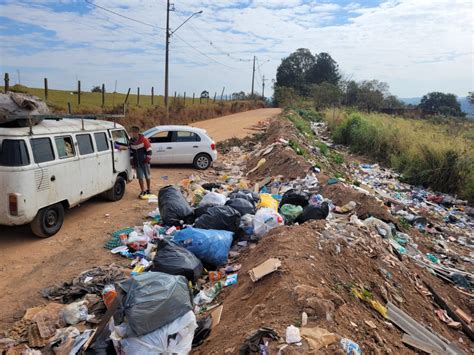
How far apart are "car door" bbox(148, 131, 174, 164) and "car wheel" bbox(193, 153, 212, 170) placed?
0.93 meters

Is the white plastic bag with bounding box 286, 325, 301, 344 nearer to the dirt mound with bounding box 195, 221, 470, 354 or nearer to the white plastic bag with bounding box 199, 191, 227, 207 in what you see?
the dirt mound with bounding box 195, 221, 470, 354

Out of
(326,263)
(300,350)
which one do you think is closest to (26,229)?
(326,263)

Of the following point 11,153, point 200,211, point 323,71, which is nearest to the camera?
point 11,153

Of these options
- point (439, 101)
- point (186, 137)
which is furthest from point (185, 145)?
point (439, 101)

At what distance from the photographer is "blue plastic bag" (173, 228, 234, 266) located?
210 inches

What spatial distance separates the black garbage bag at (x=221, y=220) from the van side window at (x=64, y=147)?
275 cm

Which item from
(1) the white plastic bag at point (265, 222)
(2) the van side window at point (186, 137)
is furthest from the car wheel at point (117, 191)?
(2) the van side window at point (186, 137)

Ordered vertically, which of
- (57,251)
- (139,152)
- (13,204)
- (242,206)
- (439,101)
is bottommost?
(57,251)

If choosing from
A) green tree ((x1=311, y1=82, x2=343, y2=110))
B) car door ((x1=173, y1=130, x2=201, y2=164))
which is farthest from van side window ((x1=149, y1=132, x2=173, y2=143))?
green tree ((x1=311, y1=82, x2=343, y2=110))

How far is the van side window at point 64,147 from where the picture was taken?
255 inches

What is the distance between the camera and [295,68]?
79.1 m

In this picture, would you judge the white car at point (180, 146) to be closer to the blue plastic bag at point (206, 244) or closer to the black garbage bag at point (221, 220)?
the black garbage bag at point (221, 220)

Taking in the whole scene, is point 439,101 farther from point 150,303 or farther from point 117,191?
point 150,303

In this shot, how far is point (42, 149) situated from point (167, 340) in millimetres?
4340
